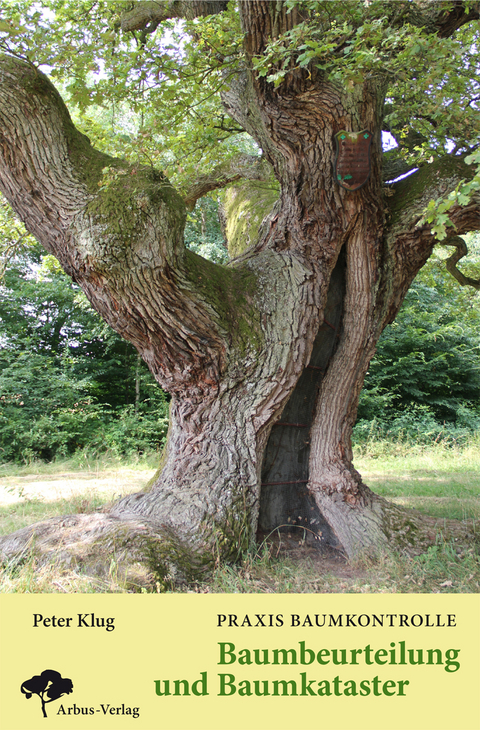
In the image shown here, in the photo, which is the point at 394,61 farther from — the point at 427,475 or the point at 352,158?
the point at 427,475

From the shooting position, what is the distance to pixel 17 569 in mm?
3188

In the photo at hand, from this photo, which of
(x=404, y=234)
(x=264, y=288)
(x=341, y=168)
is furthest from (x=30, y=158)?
(x=404, y=234)

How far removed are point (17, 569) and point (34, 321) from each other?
10575mm

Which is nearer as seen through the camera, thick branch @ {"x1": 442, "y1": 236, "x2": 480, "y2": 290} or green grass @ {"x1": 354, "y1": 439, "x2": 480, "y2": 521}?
thick branch @ {"x1": 442, "y1": 236, "x2": 480, "y2": 290}

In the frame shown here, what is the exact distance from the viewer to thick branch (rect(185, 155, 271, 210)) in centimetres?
691

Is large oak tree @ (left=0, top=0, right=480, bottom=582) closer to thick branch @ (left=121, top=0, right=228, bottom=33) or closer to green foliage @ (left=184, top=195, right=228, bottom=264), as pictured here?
thick branch @ (left=121, top=0, right=228, bottom=33)

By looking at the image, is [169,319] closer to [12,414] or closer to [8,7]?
[8,7]

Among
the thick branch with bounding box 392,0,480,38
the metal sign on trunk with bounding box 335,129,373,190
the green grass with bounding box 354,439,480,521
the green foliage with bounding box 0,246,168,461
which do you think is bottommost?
the green grass with bounding box 354,439,480,521

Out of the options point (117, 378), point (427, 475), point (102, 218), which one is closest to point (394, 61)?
point (102, 218)

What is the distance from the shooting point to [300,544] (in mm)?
4391

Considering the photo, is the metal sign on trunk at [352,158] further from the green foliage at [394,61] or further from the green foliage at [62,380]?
the green foliage at [62,380]
